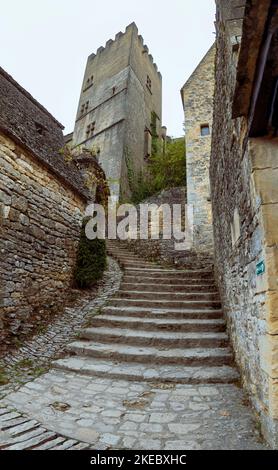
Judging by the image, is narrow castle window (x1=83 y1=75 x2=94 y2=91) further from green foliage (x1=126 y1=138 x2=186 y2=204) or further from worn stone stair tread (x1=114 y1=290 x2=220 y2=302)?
worn stone stair tread (x1=114 y1=290 x2=220 y2=302)

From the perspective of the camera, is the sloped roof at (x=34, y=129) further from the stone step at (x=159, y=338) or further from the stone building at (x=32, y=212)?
the stone step at (x=159, y=338)

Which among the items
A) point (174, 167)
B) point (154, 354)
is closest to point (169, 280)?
point (154, 354)

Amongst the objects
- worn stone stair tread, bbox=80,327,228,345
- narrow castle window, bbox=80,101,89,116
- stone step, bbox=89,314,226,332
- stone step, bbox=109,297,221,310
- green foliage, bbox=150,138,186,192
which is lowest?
worn stone stair tread, bbox=80,327,228,345

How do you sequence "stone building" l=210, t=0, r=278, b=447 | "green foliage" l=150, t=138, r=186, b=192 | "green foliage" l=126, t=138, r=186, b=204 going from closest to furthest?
"stone building" l=210, t=0, r=278, b=447, "green foliage" l=150, t=138, r=186, b=192, "green foliage" l=126, t=138, r=186, b=204

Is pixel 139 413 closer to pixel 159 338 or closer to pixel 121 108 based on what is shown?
pixel 159 338

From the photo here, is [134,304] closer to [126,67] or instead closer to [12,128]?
[12,128]

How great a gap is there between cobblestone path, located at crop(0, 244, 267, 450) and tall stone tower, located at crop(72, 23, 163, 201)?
9.33m

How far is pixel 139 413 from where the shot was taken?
7.89 ft

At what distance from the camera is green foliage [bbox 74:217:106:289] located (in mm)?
5656

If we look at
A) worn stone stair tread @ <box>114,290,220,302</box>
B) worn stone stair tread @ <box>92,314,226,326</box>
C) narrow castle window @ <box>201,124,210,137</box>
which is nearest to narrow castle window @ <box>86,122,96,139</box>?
narrow castle window @ <box>201,124,210,137</box>

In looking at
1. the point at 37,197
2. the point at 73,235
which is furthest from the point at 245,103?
the point at 73,235

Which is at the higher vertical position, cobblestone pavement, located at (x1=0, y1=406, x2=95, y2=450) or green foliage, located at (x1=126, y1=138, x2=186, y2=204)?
green foliage, located at (x1=126, y1=138, x2=186, y2=204)

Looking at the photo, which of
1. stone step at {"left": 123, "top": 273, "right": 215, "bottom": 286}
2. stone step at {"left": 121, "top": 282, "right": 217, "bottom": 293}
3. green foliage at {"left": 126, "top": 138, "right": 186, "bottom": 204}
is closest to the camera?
stone step at {"left": 121, "top": 282, "right": 217, "bottom": 293}

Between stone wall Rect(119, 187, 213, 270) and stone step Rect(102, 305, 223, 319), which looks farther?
stone wall Rect(119, 187, 213, 270)
